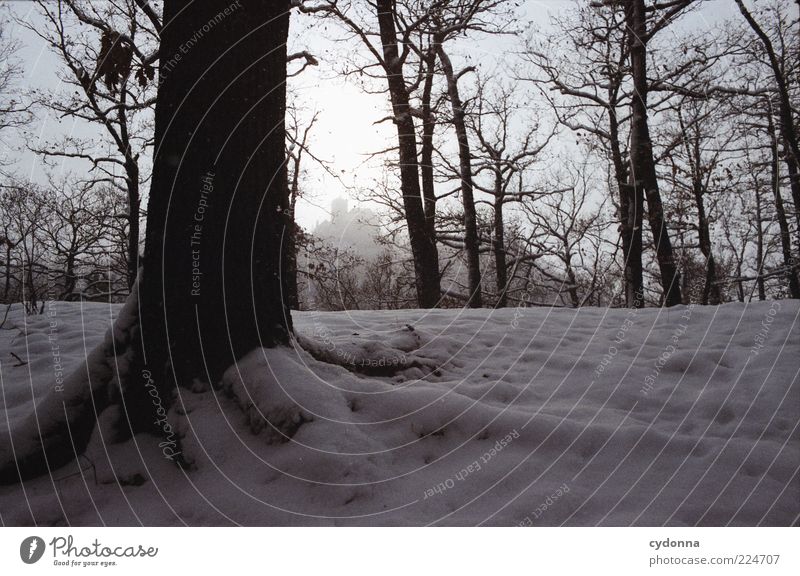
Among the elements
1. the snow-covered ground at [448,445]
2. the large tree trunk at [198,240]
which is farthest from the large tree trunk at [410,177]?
the large tree trunk at [198,240]

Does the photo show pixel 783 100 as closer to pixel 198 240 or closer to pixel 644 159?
pixel 644 159

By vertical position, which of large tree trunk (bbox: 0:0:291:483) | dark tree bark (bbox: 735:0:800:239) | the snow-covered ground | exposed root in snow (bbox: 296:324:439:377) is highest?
dark tree bark (bbox: 735:0:800:239)

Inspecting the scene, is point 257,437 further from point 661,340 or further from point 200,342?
point 661,340

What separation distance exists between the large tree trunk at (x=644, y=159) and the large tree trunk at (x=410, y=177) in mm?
4655

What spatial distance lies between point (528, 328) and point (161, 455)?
372cm

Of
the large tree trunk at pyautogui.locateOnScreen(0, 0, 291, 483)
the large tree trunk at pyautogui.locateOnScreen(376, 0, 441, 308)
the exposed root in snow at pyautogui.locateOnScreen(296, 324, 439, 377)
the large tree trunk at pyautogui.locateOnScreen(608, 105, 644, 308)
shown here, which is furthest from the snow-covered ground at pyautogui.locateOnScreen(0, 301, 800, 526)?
the large tree trunk at pyautogui.locateOnScreen(608, 105, 644, 308)

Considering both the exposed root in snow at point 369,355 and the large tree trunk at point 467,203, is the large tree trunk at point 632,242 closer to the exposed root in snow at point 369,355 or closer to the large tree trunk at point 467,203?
the large tree trunk at point 467,203

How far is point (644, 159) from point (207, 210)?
9.51 metres

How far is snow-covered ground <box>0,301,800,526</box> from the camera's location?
248cm

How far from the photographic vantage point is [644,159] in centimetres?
991
